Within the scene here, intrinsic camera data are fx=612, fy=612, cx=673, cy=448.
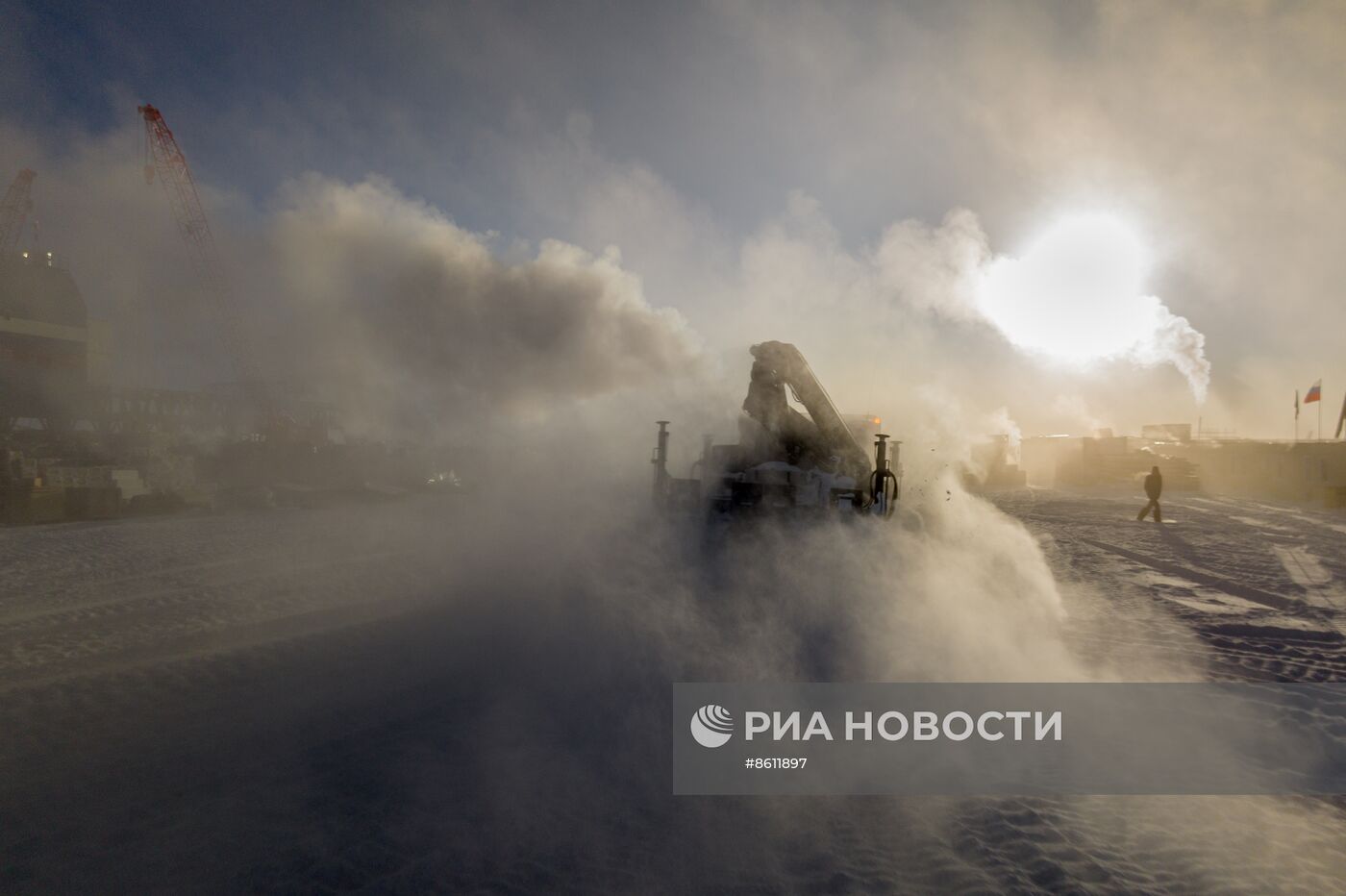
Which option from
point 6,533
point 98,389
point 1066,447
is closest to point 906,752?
point 6,533

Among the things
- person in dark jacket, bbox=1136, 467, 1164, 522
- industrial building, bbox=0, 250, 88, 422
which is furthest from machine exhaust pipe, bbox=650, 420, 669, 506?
industrial building, bbox=0, 250, 88, 422

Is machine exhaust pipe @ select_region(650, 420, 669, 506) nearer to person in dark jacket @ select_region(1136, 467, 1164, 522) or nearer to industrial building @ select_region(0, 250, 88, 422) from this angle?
person in dark jacket @ select_region(1136, 467, 1164, 522)

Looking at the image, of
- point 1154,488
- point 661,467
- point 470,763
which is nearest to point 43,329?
point 661,467

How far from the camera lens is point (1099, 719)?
615 cm

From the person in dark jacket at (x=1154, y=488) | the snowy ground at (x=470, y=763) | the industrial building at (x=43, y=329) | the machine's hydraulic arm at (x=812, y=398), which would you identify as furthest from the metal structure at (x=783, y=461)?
the industrial building at (x=43, y=329)

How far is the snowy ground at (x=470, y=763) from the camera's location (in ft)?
13.0

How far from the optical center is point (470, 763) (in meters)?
5.15

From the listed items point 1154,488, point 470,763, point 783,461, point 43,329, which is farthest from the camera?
point 43,329

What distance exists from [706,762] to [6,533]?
2196 cm

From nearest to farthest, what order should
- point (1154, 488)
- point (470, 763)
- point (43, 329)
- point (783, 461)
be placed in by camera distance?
point (470, 763)
point (783, 461)
point (1154, 488)
point (43, 329)

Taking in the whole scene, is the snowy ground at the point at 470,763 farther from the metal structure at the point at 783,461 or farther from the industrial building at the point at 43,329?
the industrial building at the point at 43,329

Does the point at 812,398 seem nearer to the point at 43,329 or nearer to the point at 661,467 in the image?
the point at 661,467

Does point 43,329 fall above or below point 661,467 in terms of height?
above

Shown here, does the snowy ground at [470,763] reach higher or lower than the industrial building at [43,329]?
lower
